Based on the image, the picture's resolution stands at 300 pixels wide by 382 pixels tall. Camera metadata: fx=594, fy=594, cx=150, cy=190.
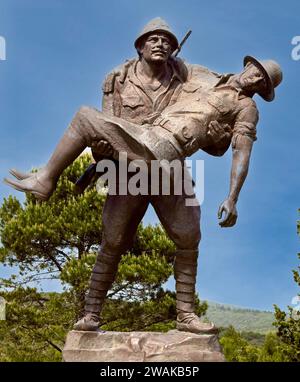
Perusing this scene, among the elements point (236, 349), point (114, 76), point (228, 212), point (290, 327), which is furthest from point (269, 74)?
point (236, 349)

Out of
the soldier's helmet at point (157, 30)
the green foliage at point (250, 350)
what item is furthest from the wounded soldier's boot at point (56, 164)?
the green foliage at point (250, 350)

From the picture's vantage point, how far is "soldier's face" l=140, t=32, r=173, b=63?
5406 mm

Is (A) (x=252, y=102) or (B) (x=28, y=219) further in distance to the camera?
(B) (x=28, y=219)

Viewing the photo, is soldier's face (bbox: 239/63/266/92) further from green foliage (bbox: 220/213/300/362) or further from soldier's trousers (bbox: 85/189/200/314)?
→ green foliage (bbox: 220/213/300/362)

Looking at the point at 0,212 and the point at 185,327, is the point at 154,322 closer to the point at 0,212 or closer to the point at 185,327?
the point at 0,212

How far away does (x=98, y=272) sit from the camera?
5.44 metres

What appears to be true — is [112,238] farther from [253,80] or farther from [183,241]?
[253,80]

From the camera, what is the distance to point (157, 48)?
5406 millimetres

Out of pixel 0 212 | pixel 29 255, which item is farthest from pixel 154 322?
pixel 0 212

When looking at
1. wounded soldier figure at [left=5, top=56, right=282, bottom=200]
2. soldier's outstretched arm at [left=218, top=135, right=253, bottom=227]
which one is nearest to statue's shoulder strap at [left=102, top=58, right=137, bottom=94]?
wounded soldier figure at [left=5, top=56, right=282, bottom=200]

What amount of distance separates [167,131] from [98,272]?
56.8 inches

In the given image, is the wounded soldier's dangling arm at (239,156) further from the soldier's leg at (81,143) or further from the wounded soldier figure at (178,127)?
the soldier's leg at (81,143)

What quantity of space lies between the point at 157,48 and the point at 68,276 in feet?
30.3
